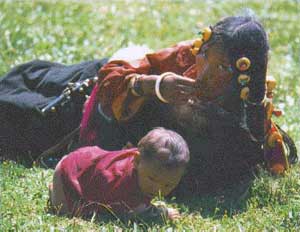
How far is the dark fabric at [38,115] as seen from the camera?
5109 millimetres

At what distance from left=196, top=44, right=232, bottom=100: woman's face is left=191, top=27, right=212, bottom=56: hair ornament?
0.04 metres

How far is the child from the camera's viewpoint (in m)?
3.94

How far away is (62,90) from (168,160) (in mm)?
1477

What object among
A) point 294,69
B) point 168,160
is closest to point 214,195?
point 168,160

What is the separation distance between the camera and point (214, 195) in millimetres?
4594

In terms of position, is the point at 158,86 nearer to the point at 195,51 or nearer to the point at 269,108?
the point at 195,51

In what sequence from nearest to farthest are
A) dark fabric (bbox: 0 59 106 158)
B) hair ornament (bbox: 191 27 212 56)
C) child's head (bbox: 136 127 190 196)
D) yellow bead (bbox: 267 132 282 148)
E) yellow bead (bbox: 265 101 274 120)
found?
child's head (bbox: 136 127 190 196), hair ornament (bbox: 191 27 212 56), yellow bead (bbox: 265 101 274 120), yellow bead (bbox: 267 132 282 148), dark fabric (bbox: 0 59 106 158)

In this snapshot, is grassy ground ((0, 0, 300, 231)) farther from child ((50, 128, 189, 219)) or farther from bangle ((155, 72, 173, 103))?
bangle ((155, 72, 173, 103))

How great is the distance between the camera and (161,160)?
3902 millimetres

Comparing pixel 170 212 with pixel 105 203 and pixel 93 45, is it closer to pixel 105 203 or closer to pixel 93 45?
pixel 105 203

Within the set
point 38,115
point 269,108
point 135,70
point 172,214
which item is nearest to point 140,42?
point 38,115

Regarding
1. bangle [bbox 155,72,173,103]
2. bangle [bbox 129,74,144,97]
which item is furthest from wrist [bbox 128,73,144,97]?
bangle [bbox 155,72,173,103]

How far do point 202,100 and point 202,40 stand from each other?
1.02 ft

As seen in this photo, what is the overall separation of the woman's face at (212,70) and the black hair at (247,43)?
32 mm
